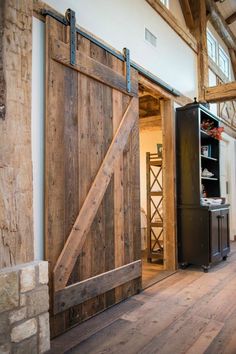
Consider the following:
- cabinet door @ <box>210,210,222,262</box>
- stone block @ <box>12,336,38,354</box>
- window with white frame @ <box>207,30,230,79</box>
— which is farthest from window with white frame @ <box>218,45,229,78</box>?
stone block @ <box>12,336,38,354</box>

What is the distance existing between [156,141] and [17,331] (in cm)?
477

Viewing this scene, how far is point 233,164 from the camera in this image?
7266 mm

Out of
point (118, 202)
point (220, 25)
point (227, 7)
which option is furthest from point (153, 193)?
point (227, 7)

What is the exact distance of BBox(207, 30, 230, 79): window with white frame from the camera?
610 centimetres

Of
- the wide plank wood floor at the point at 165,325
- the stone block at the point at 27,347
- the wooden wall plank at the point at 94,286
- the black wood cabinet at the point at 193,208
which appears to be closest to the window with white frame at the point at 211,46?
the black wood cabinet at the point at 193,208

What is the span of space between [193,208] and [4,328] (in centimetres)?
302

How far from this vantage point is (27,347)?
1.88 metres

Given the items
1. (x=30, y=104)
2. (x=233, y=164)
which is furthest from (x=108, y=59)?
(x=233, y=164)

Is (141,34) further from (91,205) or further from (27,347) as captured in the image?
(27,347)

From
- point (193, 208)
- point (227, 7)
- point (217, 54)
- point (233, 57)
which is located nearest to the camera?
point (193, 208)

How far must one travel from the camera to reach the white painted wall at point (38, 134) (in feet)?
7.13

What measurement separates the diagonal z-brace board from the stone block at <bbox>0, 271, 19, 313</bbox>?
0.43 metres

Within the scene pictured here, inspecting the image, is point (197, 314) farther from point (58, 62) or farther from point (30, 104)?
point (58, 62)

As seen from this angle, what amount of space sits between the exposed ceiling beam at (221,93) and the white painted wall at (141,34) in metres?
0.25
